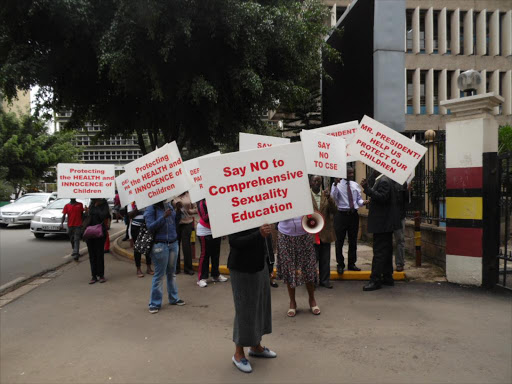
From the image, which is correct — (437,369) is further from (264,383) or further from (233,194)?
(233,194)

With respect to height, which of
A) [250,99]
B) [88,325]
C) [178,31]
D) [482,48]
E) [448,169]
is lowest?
[88,325]

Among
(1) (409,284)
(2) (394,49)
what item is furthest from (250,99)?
(1) (409,284)

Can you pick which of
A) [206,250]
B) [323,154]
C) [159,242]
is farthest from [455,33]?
[159,242]

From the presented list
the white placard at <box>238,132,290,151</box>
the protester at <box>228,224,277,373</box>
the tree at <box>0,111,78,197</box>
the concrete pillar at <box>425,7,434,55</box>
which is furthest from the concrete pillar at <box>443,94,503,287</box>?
the concrete pillar at <box>425,7,434,55</box>

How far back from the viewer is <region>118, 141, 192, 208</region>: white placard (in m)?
5.32

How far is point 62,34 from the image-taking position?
27.9 ft

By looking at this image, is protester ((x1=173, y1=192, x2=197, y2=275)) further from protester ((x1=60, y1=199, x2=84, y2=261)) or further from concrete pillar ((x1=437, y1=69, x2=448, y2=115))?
concrete pillar ((x1=437, y1=69, x2=448, y2=115))

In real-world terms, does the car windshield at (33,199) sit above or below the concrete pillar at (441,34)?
below

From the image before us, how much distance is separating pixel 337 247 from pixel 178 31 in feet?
17.8

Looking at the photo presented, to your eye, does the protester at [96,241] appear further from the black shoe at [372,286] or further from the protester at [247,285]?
the black shoe at [372,286]

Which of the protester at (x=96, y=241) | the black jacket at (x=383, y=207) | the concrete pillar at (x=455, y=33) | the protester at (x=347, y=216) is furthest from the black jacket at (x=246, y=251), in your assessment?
the concrete pillar at (x=455, y=33)

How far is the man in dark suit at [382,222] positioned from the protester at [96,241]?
4.82 meters

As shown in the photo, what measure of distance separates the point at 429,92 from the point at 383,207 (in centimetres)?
2902

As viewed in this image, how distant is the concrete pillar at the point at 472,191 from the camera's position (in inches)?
245
